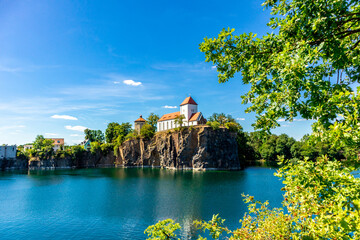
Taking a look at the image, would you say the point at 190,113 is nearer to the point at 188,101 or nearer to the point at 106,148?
the point at 188,101

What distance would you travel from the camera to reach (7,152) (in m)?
82.6

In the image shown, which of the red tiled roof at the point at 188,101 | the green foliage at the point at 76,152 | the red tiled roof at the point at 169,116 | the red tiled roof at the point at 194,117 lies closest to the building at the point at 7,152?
the green foliage at the point at 76,152

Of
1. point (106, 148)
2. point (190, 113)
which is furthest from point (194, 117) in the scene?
point (106, 148)

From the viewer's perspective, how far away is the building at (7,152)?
→ 268ft

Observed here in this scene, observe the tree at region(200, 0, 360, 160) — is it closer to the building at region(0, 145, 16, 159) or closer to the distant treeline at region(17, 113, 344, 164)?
the distant treeline at region(17, 113, 344, 164)

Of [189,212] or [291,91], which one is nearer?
[291,91]

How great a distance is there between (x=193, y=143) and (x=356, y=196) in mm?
66706

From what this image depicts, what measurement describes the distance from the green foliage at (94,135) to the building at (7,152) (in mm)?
26615

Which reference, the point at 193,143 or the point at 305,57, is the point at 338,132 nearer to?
the point at 305,57

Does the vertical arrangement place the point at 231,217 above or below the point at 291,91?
below

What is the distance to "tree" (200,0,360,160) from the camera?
12.0 ft

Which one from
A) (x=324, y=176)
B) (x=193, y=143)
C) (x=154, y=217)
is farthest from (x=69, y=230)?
(x=193, y=143)

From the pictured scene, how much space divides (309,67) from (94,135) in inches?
4179

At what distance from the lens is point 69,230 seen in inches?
794
